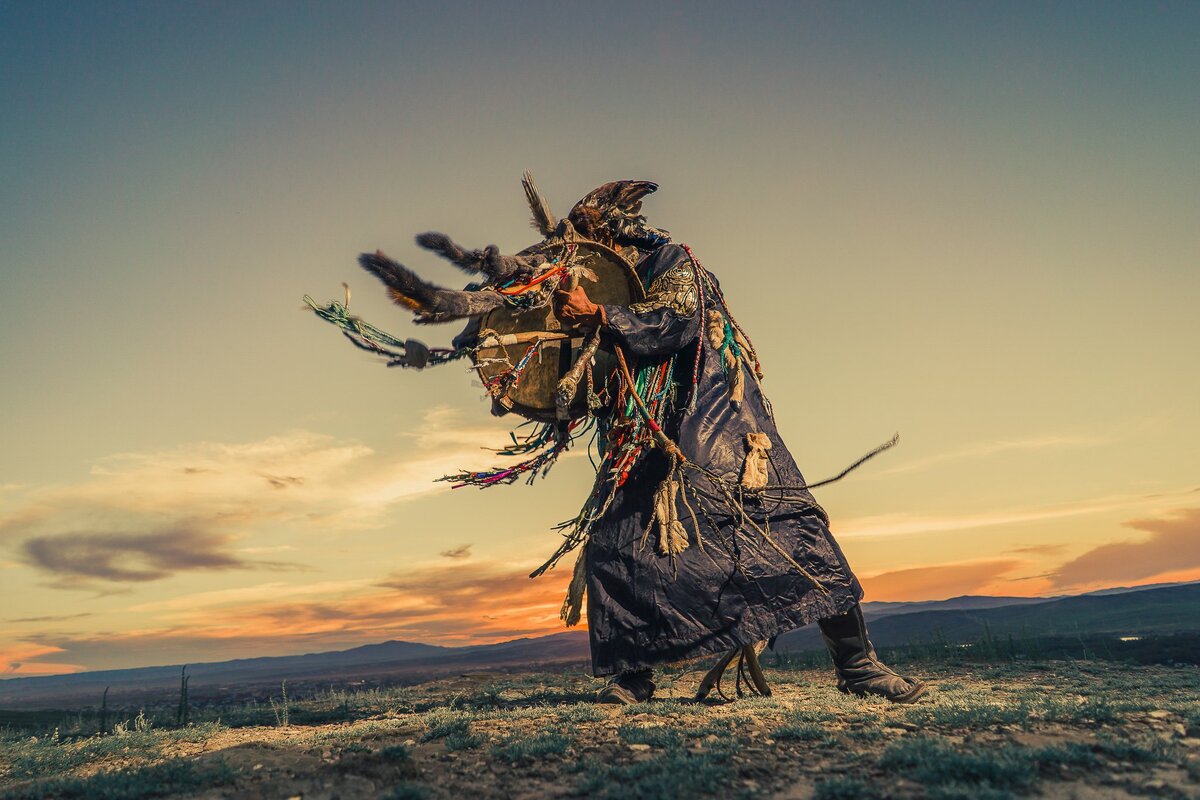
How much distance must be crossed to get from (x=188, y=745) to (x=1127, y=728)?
4.90 meters

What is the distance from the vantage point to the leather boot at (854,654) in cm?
437

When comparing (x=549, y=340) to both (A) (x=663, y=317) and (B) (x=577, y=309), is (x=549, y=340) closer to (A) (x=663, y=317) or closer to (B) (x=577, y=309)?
(B) (x=577, y=309)

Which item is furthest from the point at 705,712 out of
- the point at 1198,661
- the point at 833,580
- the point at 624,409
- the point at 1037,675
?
the point at 1198,661

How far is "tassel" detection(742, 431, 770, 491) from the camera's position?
447 cm

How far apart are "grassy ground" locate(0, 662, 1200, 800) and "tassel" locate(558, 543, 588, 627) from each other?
0.61 metres

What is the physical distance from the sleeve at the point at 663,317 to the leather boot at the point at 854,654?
6.63 ft

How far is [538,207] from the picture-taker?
4949mm

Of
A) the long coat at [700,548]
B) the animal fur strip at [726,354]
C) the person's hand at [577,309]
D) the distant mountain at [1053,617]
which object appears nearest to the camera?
the long coat at [700,548]

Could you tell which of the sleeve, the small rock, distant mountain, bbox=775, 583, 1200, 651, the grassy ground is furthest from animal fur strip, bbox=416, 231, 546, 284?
distant mountain, bbox=775, 583, 1200, 651

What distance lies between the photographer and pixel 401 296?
371cm

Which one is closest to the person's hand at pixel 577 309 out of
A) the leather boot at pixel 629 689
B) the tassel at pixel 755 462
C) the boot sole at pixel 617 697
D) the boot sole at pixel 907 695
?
the tassel at pixel 755 462

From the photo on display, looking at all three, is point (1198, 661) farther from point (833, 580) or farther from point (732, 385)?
point (732, 385)

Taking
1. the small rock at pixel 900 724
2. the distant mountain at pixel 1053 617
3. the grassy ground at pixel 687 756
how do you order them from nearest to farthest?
the grassy ground at pixel 687 756 < the small rock at pixel 900 724 < the distant mountain at pixel 1053 617

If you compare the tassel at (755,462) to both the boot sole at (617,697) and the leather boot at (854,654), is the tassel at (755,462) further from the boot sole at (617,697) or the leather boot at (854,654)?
the boot sole at (617,697)
